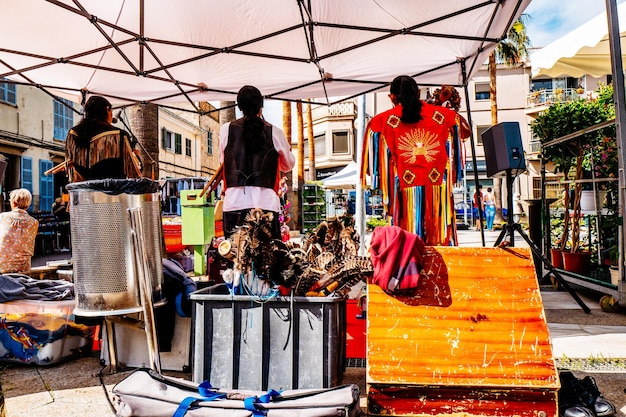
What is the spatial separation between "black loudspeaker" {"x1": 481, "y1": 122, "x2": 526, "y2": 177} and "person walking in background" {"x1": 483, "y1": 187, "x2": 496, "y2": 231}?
49.8 feet

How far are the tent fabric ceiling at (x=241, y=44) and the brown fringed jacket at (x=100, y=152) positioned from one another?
4.03ft

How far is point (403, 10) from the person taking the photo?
4.59 meters

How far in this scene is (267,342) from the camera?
2.60m

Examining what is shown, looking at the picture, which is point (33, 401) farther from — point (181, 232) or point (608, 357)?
point (181, 232)

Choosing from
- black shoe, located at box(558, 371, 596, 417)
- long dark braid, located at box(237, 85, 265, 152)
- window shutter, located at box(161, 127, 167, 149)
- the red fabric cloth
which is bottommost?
black shoe, located at box(558, 371, 596, 417)

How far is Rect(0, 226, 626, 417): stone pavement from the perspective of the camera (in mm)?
2672

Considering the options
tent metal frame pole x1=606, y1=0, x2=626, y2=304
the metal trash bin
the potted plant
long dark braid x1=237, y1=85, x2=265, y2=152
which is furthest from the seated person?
the potted plant

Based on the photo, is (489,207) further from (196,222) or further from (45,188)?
(45,188)

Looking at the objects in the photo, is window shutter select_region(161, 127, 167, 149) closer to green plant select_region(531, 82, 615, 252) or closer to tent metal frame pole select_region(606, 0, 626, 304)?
green plant select_region(531, 82, 615, 252)

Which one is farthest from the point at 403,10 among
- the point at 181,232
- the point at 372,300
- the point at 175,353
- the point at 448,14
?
the point at 181,232

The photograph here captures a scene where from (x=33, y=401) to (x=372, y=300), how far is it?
1.97 metres

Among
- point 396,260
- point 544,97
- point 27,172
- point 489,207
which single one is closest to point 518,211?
point 489,207

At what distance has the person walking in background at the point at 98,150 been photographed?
374 centimetres

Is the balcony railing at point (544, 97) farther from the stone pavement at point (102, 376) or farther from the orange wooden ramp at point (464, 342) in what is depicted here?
the orange wooden ramp at point (464, 342)
